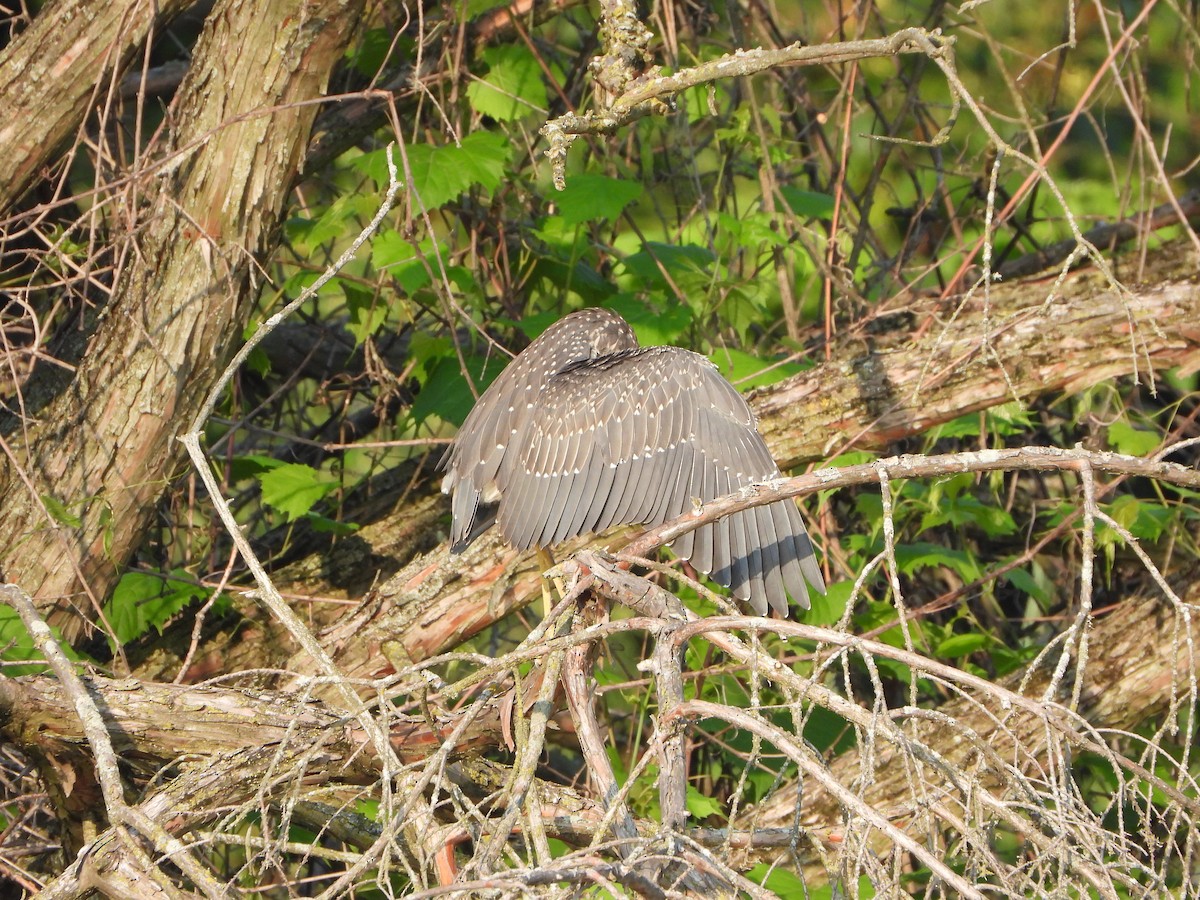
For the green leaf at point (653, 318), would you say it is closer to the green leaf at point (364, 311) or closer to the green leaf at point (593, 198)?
the green leaf at point (593, 198)

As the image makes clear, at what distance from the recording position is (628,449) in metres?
3.35

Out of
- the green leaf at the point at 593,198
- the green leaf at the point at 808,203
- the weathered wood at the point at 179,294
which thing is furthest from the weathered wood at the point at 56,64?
the green leaf at the point at 808,203

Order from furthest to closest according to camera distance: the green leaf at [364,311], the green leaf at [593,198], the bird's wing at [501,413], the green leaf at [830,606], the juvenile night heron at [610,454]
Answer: the green leaf at [364,311] → the green leaf at [830,606] → the green leaf at [593,198] → the bird's wing at [501,413] → the juvenile night heron at [610,454]

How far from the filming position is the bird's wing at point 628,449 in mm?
3252

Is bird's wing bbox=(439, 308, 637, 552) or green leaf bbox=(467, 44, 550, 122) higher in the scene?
green leaf bbox=(467, 44, 550, 122)

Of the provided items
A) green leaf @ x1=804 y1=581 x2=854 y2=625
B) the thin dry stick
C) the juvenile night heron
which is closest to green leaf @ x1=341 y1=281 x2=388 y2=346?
the juvenile night heron

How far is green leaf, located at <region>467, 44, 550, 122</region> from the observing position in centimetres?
392

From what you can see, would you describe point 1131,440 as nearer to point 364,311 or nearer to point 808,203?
point 808,203

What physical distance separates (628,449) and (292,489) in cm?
99

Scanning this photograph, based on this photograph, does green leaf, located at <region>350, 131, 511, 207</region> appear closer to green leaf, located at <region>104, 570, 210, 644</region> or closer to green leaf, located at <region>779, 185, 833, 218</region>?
green leaf, located at <region>779, 185, 833, 218</region>

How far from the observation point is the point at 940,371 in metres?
3.66

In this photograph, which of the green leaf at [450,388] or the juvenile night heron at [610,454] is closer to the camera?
the juvenile night heron at [610,454]

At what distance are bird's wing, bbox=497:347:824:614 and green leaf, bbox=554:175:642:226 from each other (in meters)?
0.43

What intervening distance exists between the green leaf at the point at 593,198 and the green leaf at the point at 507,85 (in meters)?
0.34
